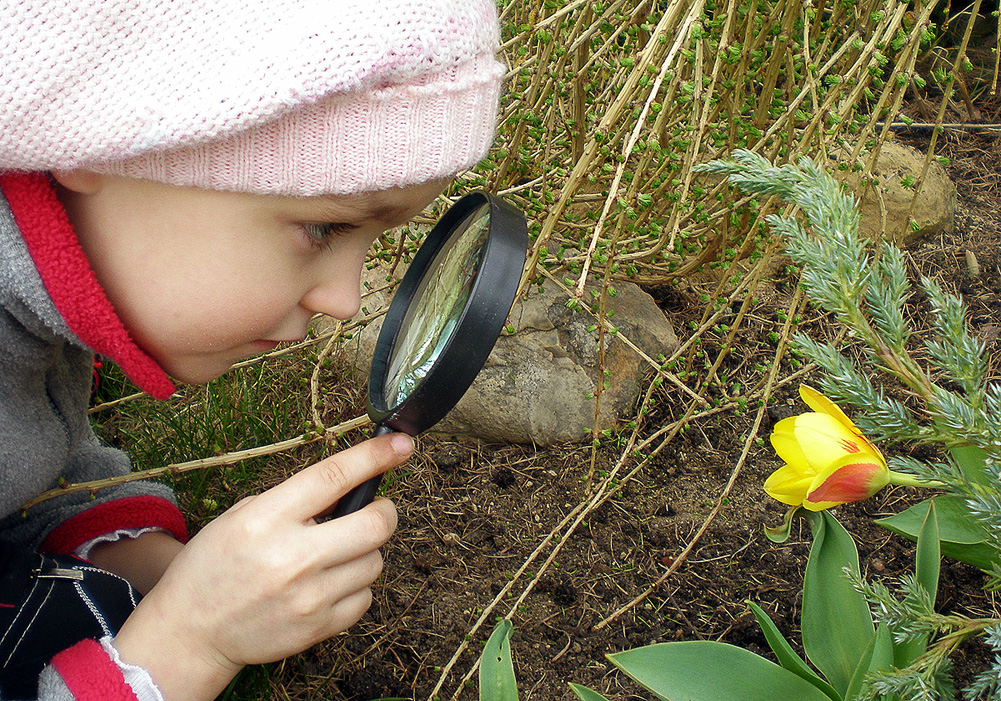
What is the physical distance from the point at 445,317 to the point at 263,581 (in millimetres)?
442

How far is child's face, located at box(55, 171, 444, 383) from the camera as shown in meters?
1.02

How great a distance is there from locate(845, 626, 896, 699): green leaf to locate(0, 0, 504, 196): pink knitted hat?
33.2 inches

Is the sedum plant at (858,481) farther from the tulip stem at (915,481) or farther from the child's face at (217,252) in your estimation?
the child's face at (217,252)

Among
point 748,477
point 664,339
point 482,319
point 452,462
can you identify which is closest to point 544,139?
point 664,339

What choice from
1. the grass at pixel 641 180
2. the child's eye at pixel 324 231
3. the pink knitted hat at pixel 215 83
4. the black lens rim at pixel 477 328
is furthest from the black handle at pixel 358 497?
the pink knitted hat at pixel 215 83

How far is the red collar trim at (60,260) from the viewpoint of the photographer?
1.03 meters

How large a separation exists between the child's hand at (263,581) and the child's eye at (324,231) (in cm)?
28

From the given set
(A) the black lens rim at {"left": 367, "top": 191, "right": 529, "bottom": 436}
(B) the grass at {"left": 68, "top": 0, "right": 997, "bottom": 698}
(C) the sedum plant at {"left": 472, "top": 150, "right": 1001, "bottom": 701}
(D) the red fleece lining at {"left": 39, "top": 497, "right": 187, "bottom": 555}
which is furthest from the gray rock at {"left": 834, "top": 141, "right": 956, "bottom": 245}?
(D) the red fleece lining at {"left": 39, "top": 497, "right": 187, "bottom": 555}

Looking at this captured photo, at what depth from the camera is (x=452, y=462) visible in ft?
6.57

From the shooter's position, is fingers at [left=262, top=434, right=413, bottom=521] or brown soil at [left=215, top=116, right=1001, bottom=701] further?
brown soil at [left=215, top=116, right=1001, bottom=701]

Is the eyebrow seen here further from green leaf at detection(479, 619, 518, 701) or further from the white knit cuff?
the white knit cuff

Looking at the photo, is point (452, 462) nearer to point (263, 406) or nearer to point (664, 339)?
point (263, 406)

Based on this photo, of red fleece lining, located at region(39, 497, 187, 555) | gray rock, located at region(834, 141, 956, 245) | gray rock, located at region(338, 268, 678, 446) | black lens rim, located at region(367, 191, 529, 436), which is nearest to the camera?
black lens rim, located at region(367, 191, 529, 436)

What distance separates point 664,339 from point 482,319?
131 centimetres
